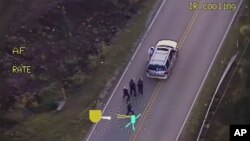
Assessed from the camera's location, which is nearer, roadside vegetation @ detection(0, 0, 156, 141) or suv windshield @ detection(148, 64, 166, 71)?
roadside vegetation @ detection(0, 0, 156, 141)

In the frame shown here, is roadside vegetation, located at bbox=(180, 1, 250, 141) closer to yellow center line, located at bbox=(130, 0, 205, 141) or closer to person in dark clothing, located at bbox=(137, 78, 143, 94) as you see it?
yellow center line, located at bbox=(130, 0, 205, 141)

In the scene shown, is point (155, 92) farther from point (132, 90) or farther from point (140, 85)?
point (132, 90)

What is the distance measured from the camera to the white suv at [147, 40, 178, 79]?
1726 inches

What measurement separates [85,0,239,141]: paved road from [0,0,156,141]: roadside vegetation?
1208 millimetres

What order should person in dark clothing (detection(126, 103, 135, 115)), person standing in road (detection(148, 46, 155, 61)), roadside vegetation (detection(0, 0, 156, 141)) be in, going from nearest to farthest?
person in dark clothing (detection(126, 103, 135, 115)) < roadside vegetation (detection(0, 0, 156, 141)) < person standing in road (detection(148, 46, 155, 61))

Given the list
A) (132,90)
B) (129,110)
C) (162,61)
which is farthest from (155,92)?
(129,110)

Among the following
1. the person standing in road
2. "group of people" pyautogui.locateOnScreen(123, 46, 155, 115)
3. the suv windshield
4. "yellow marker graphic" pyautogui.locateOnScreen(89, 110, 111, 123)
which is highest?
the person standing in road

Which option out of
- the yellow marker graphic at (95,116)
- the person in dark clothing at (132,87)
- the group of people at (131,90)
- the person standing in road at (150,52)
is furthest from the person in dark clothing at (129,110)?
the person standing in road at (150,52)

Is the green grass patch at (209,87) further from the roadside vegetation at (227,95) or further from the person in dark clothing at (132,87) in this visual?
the person in dark clothing at (132,87)

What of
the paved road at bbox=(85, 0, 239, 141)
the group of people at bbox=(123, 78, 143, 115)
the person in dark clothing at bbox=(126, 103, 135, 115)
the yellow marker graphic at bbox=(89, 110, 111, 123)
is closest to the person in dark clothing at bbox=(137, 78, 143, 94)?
the group of people at bbox=(123, 78, 143, 115)

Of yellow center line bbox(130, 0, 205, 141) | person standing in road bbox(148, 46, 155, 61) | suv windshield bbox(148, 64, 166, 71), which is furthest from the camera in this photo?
person standing in road bbox(148, 46, 155, 61)

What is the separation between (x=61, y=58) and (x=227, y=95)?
1365cm

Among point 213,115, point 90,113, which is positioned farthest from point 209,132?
point 90,113

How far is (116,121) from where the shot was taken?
4209 centimetres
